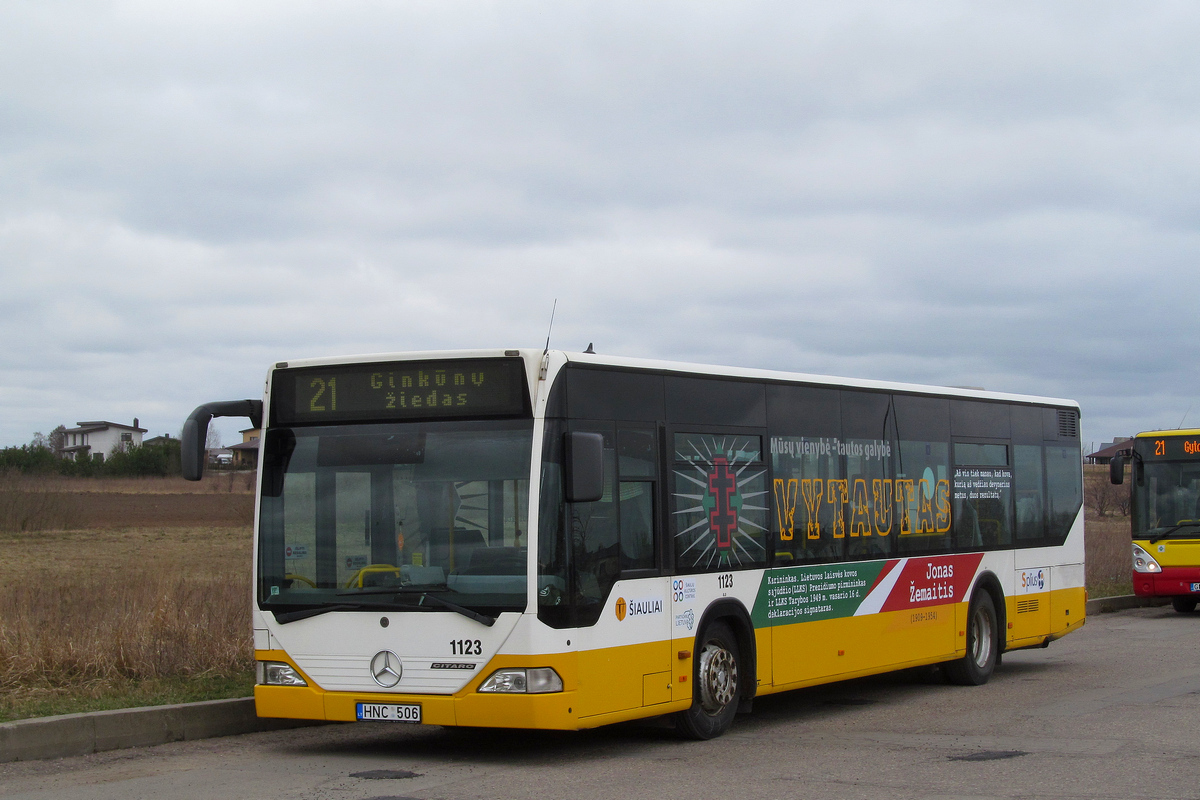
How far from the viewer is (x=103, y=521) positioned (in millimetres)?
46750

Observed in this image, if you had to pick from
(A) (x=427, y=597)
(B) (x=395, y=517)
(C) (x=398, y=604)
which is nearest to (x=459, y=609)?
(A) (x=427, y=597)

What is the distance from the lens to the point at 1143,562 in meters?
22.6

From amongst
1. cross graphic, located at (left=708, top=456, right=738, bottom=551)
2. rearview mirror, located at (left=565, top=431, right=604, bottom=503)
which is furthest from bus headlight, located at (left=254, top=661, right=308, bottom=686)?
cross graphic, located at (left=708, top=456, right=738, bottom=551)

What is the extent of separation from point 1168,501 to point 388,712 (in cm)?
1772

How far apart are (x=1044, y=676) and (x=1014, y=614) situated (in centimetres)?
72

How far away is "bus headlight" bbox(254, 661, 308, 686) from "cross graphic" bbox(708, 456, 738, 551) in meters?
3.27

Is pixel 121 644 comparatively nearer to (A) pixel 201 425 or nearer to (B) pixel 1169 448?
(A) pixel 201 425

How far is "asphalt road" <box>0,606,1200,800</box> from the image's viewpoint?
26.1 ft

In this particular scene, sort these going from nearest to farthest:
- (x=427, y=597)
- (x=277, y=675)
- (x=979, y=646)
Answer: (x=427, y=597) < (x=277, y=675) < (x=979, y=646)

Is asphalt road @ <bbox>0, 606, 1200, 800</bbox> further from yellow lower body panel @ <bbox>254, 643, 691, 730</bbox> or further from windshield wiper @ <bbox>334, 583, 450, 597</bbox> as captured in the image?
windshield wiper @ <bbox>334, 583, 450, 597</bbox>

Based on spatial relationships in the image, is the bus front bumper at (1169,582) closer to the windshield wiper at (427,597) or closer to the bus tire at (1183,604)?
the bus tire at (1183,604)

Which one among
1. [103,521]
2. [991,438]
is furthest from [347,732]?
[103,521]

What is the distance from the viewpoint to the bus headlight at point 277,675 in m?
9.34

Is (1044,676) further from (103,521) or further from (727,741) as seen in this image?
(103,521)
